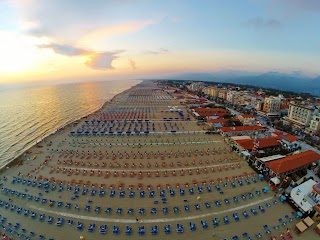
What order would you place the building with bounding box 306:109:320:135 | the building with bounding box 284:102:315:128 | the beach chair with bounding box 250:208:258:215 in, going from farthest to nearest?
the building with bounding box 284:102:315:128
the building with bounding box 306:109:320:135
the beach chair with bounding box 250:208:258:215

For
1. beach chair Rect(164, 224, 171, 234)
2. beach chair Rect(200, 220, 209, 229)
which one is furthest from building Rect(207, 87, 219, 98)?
beach chair Rect(164, 224, 171, 234)

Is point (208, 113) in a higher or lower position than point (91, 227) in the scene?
higher

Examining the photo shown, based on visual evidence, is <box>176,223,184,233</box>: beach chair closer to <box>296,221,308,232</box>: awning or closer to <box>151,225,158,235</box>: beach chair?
<box>151,225,158,235</box>: beach chair

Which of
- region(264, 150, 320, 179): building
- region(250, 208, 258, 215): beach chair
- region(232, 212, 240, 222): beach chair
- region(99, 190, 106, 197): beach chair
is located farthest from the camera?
region(264, 150, 320, 179): building

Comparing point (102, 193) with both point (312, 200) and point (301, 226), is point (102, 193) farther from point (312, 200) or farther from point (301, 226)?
point (312, 200)

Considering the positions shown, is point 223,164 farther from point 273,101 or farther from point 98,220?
point 273,101

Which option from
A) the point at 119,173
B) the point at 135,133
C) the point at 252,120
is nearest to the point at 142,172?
the point at 119,173

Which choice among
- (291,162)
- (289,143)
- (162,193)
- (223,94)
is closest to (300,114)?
(289,143)
